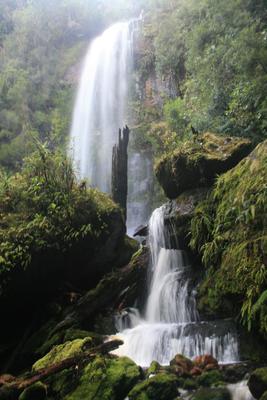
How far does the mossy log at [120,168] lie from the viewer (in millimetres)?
11484

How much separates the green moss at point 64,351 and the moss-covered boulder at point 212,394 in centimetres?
211

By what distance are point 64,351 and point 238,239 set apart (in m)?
3.43

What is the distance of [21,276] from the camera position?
9.07 m

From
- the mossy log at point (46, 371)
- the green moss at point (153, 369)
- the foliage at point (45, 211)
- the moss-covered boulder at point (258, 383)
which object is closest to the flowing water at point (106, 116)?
the foliage at point (45, 211)

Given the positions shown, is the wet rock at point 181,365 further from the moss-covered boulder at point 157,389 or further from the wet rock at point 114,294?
the wet rock at point 114,294

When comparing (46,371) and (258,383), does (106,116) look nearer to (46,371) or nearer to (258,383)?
(46,371)

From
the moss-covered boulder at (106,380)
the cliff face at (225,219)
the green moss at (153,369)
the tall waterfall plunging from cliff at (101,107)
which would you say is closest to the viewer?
the moss-covered boulder at (106,380)

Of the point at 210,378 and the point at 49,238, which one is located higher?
the point at 49,238

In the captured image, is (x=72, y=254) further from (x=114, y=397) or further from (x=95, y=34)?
(x=95, y=34)

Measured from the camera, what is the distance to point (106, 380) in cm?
602

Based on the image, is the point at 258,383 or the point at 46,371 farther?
the point at 46,371

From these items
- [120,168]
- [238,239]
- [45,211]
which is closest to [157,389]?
[238,239]

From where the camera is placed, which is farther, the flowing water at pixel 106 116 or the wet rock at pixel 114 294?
the flowing water at pixel 106 116

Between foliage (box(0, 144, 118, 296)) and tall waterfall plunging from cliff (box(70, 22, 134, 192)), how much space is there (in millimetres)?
7430
